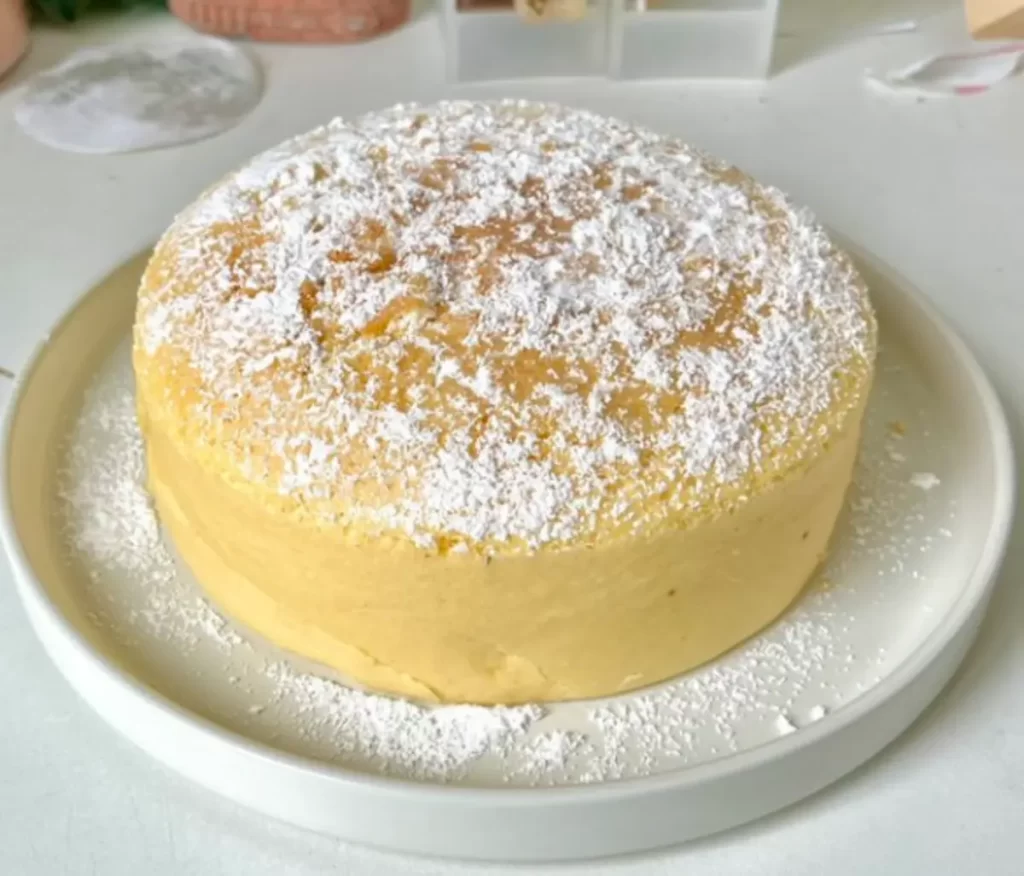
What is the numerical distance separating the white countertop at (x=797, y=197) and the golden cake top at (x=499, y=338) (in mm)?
207

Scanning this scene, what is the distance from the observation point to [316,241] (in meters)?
0.81

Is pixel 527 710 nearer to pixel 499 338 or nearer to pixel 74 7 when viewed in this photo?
pixel 499 338

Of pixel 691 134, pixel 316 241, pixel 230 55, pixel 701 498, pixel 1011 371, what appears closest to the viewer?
pixel 701 498

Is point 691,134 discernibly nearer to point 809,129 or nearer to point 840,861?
point 809,129

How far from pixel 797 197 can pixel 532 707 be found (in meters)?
0.81

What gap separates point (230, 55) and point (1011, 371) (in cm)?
106

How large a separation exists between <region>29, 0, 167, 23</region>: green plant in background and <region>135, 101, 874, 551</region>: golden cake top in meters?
0.90

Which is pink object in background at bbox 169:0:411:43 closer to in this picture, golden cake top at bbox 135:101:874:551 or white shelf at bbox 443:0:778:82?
white shelf at bbox 443:0:778:82

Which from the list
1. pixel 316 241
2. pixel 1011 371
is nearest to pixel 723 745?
pixel 316 241

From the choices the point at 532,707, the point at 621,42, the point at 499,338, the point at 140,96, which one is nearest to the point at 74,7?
the point at 140,96

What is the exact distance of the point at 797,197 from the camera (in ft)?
4.44

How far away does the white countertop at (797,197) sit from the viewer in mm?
716

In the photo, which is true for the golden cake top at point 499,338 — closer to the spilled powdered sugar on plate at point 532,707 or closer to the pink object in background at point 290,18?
the spilled powdered sugar on plate at point 532,707

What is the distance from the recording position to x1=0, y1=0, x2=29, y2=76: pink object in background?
1.52 meters
